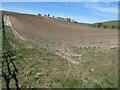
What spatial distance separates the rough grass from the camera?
11.1 meters

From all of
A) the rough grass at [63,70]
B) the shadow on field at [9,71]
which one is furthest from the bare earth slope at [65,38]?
the shadow on field at [9,71]

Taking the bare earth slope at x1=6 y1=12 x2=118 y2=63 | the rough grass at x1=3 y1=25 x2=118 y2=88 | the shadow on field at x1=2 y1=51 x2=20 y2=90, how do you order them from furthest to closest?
the bare earth slope at x1=6 y1=12 x2=118 y2=63 < the shadow on field at x1=2 y1=51 x2=20 y2=90 < the rough grass at x1=3 y1=25 x2=118 y2=88

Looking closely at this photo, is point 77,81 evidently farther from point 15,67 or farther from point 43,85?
point 15,67

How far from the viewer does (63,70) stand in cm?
1264

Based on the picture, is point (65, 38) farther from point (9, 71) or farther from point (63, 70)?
point (9, 71)

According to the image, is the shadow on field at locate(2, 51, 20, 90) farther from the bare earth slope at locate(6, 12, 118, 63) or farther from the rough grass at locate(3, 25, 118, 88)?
the bare earth slope at locate(6, 12, 118, 63)

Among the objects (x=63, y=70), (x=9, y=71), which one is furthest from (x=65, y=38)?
(x=9, y=71)

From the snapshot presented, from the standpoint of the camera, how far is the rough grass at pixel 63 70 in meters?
11.1

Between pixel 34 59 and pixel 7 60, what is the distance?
1465 mm

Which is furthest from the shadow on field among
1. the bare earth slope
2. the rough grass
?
the bare earth slope

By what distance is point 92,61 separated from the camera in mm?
14320

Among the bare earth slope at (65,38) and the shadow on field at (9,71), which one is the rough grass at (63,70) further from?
the bare earth slope at (65,38)

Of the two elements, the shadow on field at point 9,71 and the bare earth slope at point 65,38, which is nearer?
the shadow on field at point 9,71

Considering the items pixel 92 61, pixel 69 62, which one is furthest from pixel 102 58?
pixel 69 62
